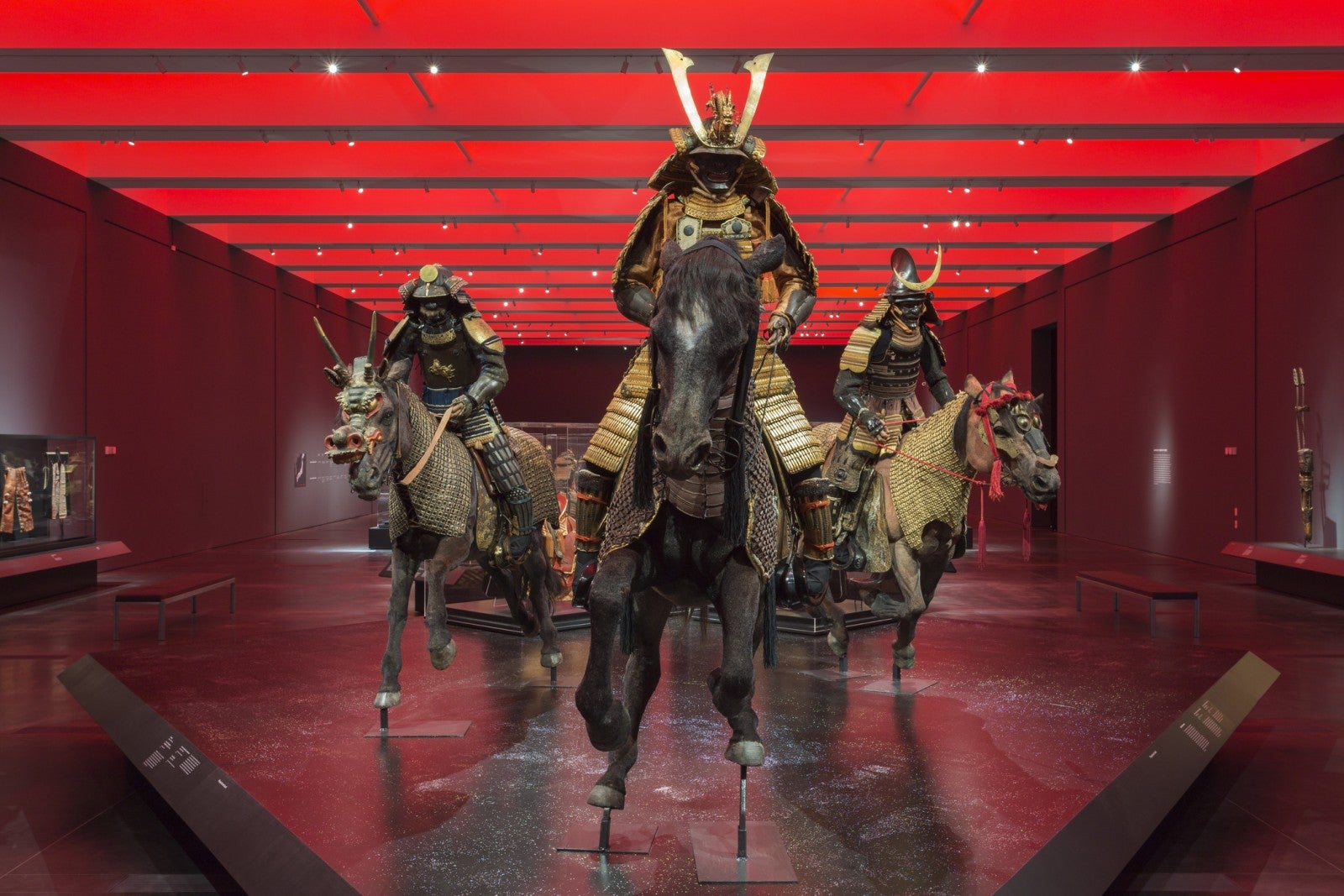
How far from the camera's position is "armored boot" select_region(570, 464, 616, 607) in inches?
143

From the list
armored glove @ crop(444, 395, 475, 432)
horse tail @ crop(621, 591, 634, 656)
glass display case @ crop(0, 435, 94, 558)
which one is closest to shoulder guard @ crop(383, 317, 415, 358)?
armored glove @ crop(444, 395, 475, 432)

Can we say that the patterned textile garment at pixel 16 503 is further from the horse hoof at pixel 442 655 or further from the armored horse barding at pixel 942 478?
the armored horse barding at pixel 942 478

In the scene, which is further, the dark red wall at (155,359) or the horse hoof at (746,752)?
the dark red wall at (155,359)

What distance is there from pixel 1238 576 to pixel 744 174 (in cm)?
1126

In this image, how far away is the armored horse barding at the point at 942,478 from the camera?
6.11m

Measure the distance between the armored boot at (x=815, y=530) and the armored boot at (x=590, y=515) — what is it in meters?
0.70

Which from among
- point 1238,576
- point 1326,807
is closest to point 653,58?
point 1326,807

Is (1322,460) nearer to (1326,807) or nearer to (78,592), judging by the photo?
(1326,807)

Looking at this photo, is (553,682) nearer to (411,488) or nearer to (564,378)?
(411,488)

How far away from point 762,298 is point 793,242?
457mm

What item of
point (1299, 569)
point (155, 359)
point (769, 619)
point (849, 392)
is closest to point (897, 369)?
point (849, 392)

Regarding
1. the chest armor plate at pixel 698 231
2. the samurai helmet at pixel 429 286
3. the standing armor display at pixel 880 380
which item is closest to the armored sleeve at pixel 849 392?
the standing armor display at pixel 880 380

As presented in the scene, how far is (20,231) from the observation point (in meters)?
10.8

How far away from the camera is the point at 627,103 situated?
1013 cm
